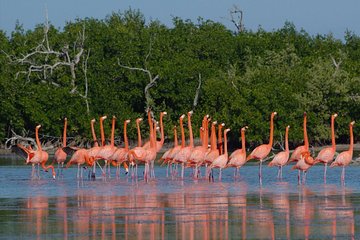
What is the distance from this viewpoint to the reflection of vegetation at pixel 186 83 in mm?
46094

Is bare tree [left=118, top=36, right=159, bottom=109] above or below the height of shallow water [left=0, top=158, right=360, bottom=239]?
above

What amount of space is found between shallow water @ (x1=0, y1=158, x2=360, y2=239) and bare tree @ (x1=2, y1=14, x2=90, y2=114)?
80.1 feet

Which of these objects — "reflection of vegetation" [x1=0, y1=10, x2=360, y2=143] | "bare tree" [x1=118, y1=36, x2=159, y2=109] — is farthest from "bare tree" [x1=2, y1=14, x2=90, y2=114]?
"bare tree" [x1=118, y1=36, x2=159, y2=109]

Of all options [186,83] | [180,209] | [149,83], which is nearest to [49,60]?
[149,83]

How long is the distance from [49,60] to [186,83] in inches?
262

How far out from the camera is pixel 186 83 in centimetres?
4941

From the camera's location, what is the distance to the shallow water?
13.9m

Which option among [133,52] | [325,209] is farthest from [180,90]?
[325,209]

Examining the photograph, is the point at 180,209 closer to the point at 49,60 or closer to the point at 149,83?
the point at 149,83

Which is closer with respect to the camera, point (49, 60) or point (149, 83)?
point (149, 83)

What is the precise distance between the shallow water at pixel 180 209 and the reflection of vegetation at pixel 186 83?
68.4 feet

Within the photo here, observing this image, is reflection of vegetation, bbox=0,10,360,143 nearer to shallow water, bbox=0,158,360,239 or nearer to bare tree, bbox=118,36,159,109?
bare tree, bbox=118,36,159,109

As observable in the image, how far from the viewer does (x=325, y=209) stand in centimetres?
1650

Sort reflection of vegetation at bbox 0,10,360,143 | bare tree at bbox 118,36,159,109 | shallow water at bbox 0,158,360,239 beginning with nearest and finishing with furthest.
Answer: shallow water at bbox 0,158,360,239
reflection of vegetation at bbox 0,10,360,143
bare tree at bbox 118,36,159,109
